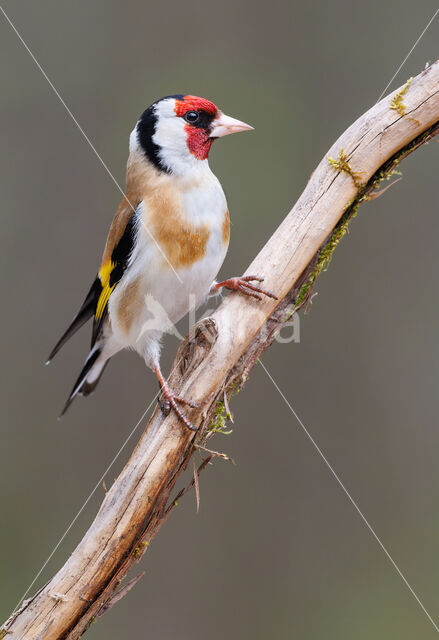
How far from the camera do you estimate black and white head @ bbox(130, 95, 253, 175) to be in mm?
2711

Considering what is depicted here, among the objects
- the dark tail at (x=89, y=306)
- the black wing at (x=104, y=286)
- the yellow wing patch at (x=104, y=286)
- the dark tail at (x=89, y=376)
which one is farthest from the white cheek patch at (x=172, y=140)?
the dark tail at (x=89, y=376)

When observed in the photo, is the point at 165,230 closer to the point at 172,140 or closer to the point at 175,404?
the point at 172,140

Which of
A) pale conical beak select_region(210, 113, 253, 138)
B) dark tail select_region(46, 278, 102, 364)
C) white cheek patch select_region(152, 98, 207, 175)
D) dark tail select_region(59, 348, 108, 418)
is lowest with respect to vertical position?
dark tail select_region(59, 348, 108, 418)

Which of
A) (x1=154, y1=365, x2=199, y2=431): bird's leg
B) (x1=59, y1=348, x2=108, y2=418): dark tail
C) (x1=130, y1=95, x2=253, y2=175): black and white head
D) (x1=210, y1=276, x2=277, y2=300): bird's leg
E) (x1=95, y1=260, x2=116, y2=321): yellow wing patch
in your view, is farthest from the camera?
(x1=59, y1=348, x2=108, y2=418): dark tail

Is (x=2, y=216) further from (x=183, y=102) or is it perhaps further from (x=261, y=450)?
(x=183, y=102)

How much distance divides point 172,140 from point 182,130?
1.9 inches

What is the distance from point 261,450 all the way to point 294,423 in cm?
23

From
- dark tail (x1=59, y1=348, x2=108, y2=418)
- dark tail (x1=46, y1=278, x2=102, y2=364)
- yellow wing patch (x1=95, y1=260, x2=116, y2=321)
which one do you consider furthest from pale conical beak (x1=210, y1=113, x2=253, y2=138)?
dark tail (x1=59, y1=348, x2=108, y2=418)

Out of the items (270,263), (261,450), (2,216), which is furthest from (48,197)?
(270,263)

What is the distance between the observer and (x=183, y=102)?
2.74 meters

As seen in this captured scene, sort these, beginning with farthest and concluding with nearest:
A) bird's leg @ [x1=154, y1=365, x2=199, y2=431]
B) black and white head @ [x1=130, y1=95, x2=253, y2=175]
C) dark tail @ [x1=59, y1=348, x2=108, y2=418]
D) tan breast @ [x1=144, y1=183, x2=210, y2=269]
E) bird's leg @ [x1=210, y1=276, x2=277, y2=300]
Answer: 1. dark tail @ [x1=59, y1=348, x2=108, y2=418]
2. black and white head @ [x1=130, y1=95, x2=253, y2=175]
3. tan breast @ [x1=144, y1=183, x2=210, y2=269]
4. bird's leg @ [x1=210, y1=276, x2=277, y2=300]
5. bird's leg @ [x1=154, y1=365, x2=199, y2=431]

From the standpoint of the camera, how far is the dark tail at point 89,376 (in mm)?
3045

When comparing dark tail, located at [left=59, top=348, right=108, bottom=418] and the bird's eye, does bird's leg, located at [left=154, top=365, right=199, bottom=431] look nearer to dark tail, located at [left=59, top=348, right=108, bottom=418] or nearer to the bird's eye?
dark tail, located at [left=59, top=348, right=108, bottom=418]

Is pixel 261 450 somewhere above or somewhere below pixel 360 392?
below
